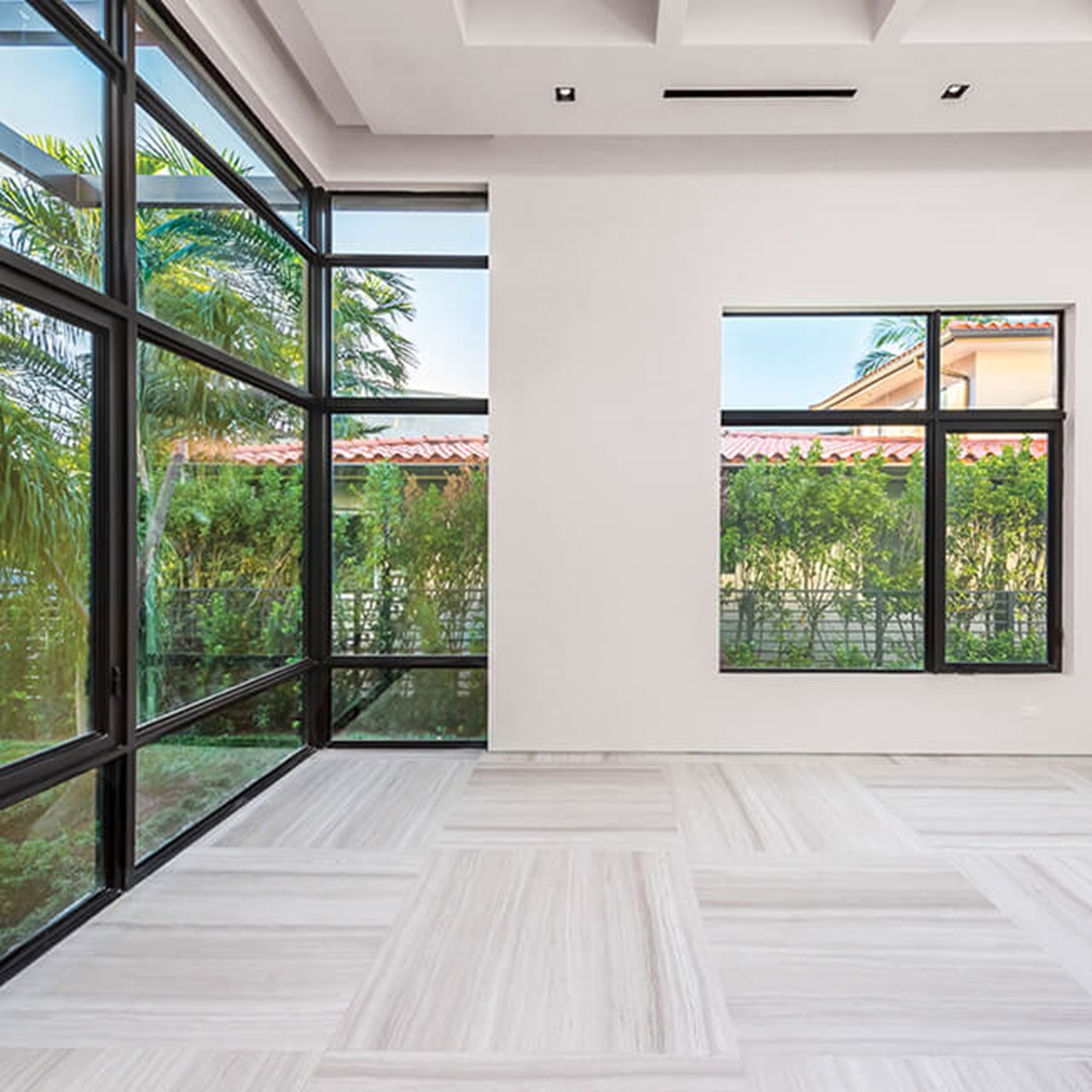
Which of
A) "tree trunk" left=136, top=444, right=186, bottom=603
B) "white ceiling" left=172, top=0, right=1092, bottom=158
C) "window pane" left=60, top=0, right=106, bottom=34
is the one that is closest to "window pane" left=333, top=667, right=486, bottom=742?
"tree trunk" left=136, top=444, right=186, bottom=603

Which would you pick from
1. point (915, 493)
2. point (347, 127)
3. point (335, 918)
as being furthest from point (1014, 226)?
point (335, 918)

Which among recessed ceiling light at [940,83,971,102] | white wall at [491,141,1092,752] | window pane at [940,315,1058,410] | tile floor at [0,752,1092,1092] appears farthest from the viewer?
window pane at [940,315,1058,410]

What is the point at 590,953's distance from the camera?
2.62 metres

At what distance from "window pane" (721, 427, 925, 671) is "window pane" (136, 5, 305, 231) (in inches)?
110

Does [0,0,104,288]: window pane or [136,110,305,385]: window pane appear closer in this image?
[0,0,104,288]: window pane

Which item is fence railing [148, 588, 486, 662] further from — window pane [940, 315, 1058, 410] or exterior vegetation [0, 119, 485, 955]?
window pane [940, 315, 1058, 410]

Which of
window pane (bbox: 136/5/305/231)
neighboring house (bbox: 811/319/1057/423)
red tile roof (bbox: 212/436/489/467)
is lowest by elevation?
red tile roof (bbox: 212/436/489/467)

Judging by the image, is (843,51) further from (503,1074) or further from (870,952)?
(503,1074)

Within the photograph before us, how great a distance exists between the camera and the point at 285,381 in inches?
183

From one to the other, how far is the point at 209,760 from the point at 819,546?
3472 mm

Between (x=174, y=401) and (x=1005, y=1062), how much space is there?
11.3 feet

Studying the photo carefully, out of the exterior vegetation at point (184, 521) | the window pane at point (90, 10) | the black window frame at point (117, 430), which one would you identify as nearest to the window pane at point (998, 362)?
the exterior vegetation at point (184, 521)

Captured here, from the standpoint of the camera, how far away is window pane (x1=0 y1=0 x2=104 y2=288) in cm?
254

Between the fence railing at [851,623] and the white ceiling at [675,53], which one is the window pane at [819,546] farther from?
the white ceiling at [675,53]
